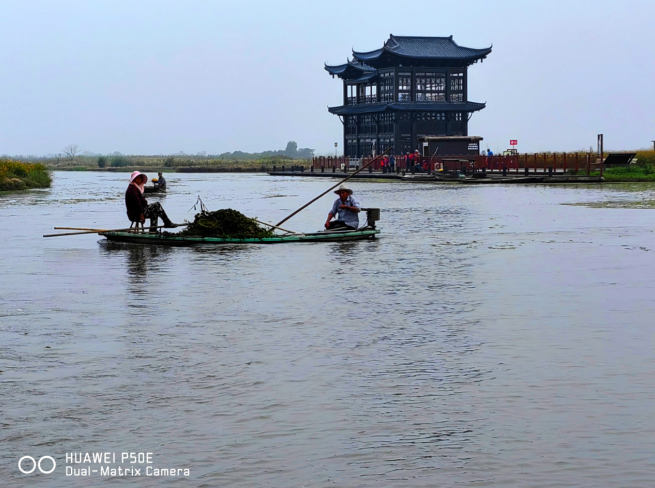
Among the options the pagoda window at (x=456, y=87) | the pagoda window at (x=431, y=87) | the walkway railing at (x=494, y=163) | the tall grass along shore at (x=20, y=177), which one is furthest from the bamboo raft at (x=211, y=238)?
the pagoda window at (x=456, y=87)

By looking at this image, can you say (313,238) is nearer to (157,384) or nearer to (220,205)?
(157,384)

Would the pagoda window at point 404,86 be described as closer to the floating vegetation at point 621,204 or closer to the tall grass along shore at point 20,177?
the tall grass along shore at point 20,177

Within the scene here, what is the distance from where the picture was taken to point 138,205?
21.0 m

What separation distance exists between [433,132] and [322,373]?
7265 centimetres

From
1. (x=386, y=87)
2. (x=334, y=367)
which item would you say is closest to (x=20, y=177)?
(x=386, y=87)

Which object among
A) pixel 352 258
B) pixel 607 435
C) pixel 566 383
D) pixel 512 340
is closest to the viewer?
pixel 607 435

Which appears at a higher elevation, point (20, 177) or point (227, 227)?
point (20, 177)

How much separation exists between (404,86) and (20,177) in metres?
34.8

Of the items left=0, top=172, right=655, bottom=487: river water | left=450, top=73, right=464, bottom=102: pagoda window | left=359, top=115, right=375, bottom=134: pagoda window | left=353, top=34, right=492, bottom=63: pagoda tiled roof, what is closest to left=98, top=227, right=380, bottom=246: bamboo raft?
left=0, top=172, right=655, bottom=487: river water

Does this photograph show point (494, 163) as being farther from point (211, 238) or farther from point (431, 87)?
point (211, 238)

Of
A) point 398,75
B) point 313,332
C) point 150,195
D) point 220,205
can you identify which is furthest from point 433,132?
point 313,332

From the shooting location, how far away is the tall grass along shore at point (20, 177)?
52.3 meters

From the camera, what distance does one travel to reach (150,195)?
160 ft

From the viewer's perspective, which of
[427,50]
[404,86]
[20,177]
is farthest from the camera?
[404,86]
